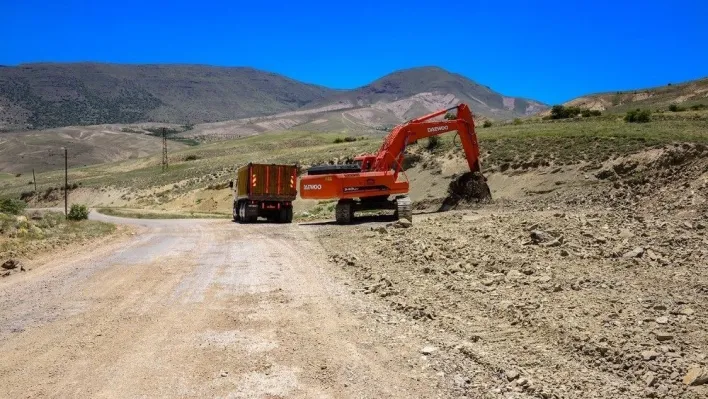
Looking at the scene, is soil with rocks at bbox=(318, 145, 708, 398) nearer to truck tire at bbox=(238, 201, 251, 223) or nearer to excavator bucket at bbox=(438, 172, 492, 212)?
excavator bucket at bbox=(438, 172, 492, 212)

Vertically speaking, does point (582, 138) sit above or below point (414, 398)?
above

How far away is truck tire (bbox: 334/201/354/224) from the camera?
88.0 feet

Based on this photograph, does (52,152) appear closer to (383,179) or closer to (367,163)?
(367,163)

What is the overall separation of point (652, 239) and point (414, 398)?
27.3 ft

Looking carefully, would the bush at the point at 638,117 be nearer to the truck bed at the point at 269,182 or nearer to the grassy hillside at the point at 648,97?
the truck bed at the point at 269,182

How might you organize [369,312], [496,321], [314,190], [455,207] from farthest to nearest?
1. [455,207]
2. [314,190]
3. [369,312]
4. [496,321]

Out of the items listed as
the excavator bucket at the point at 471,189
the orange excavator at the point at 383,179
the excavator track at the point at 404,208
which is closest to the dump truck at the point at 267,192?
the orange excavator at the point at 383,179

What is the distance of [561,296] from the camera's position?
8930 mm

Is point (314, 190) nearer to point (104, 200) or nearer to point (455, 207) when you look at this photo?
point (455, 207)

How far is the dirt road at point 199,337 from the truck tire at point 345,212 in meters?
12.6

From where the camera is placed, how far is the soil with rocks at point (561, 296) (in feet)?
19.8

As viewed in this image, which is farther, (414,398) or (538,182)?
(538,182)

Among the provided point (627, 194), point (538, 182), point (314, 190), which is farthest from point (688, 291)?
point (538, 182)

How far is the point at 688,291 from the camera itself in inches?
335
